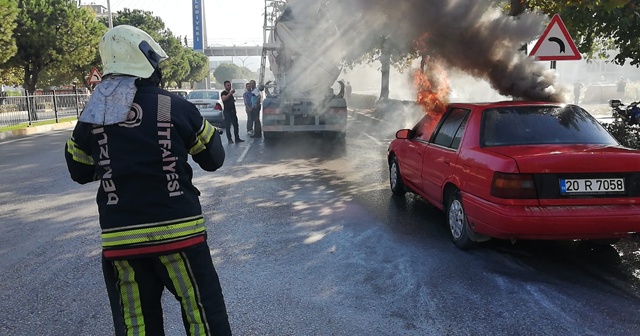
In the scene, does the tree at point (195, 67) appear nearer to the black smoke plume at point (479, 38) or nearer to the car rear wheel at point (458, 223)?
the black smoke plume at point (479, 38)

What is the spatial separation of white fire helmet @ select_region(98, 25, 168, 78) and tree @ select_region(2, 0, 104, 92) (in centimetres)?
2388

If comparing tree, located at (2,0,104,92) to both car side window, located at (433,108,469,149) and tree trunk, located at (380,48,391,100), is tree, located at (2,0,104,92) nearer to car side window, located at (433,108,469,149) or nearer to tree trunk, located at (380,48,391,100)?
tree trunk, located at (380,48,391,100)

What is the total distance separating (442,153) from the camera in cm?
550

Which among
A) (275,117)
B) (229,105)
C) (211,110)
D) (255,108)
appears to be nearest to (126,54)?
(275,117)

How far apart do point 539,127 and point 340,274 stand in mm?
2368

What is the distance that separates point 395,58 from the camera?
914 inches

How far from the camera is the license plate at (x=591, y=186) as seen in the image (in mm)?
4309

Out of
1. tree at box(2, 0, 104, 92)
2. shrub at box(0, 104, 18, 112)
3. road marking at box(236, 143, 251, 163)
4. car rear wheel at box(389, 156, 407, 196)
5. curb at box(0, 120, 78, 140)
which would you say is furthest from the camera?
tree at box(2, 0, 104, 92)

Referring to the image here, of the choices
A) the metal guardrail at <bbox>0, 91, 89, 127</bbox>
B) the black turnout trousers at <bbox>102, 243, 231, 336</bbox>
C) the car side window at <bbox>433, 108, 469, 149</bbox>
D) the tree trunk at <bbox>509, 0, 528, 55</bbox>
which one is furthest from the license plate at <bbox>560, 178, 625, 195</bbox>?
the metal guardrail at <bbox>0, 91, 89, 127</bbox>

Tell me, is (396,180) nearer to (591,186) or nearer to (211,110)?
(591,186)

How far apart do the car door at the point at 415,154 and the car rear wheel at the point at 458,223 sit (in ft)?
3.24

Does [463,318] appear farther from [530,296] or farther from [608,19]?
[608,19]

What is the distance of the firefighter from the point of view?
2148 mm

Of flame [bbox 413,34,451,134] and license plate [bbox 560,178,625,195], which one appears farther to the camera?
flame [bbox 413,34,451,134]
